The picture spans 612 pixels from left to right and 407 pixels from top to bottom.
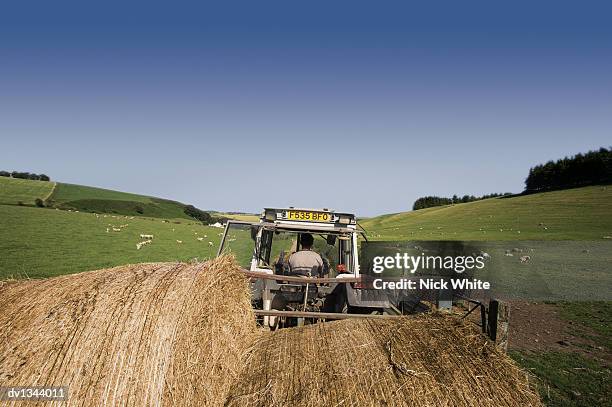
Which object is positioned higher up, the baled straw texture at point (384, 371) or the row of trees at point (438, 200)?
the row of trees at point (438, 200)

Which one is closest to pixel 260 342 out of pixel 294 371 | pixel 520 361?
pixel 294 371

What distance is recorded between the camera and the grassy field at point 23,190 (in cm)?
5806

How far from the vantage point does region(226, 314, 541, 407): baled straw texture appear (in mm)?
3207

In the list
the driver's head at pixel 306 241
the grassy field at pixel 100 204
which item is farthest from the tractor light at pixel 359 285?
the grassy field at pixel 100 204

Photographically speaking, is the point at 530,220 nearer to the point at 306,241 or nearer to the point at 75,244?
→ the point at 75,244

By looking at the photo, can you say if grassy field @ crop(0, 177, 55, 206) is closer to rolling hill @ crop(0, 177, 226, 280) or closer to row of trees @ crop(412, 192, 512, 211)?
rolling hill @ crop(0, 177, 226, 280)

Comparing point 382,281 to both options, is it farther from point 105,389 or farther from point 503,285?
point 503,285

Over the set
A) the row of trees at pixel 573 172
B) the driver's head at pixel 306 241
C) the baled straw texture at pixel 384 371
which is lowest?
the baled straw texture at pixel 384 371

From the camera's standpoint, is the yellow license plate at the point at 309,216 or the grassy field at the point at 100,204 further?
the grassy field at the point at 100,204

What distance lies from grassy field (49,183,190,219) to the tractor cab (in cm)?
6244

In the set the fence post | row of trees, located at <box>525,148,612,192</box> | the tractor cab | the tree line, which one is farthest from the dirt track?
row of trees, located at <box>525,148,612,192</box>

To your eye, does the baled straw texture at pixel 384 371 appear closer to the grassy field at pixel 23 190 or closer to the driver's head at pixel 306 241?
the driver's head at pixel 306 241

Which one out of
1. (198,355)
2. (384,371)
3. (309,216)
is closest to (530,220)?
(309,216)

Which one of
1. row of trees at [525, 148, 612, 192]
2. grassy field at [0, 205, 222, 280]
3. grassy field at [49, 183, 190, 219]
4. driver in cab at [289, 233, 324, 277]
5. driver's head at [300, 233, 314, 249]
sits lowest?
grassy field at [0, 205, 222, 280]
